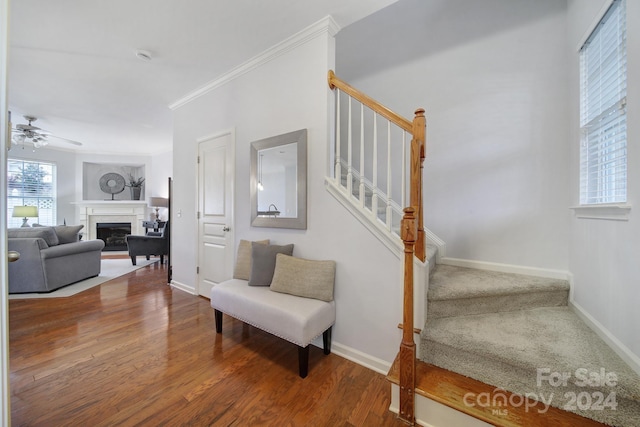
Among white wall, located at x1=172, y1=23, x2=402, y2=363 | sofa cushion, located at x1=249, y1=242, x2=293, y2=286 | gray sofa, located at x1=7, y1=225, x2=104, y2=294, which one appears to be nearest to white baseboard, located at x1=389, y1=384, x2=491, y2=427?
white wall, located at x1=172, y1=23, x2=402, y2=363

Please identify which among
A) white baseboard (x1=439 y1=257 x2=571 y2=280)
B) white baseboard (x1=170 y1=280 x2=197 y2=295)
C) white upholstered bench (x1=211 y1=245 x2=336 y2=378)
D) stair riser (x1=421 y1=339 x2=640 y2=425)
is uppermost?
white baseboard (x1=439 y1=257 x2=571 y2=280)

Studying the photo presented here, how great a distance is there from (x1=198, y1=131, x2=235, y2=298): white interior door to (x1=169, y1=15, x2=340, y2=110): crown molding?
0.63 m

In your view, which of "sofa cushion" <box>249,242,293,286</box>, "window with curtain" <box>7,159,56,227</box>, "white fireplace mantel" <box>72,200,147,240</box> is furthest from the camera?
"white fireplace mantel" <box>72,200,147,240</box>

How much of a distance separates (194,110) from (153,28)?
1206 millimetres

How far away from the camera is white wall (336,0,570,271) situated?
1991 mm

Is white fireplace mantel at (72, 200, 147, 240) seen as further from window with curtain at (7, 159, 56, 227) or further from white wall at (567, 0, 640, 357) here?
white wall at (567, 0, 640, 357)

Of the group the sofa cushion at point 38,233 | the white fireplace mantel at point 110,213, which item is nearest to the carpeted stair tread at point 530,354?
the sofa cushion at point 38,233

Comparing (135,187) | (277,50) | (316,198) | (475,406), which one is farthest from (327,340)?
(135,187)

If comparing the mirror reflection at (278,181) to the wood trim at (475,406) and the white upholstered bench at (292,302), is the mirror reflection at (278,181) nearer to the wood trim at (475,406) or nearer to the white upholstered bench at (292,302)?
the white upholstered bench at (292,302)

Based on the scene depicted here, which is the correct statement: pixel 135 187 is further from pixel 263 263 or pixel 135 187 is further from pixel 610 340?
pixel 610 340

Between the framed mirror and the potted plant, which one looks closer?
the framed mirror

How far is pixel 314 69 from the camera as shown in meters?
2.06

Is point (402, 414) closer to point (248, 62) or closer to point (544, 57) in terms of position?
point (544, 57)

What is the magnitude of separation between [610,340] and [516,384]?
0.61 metres
